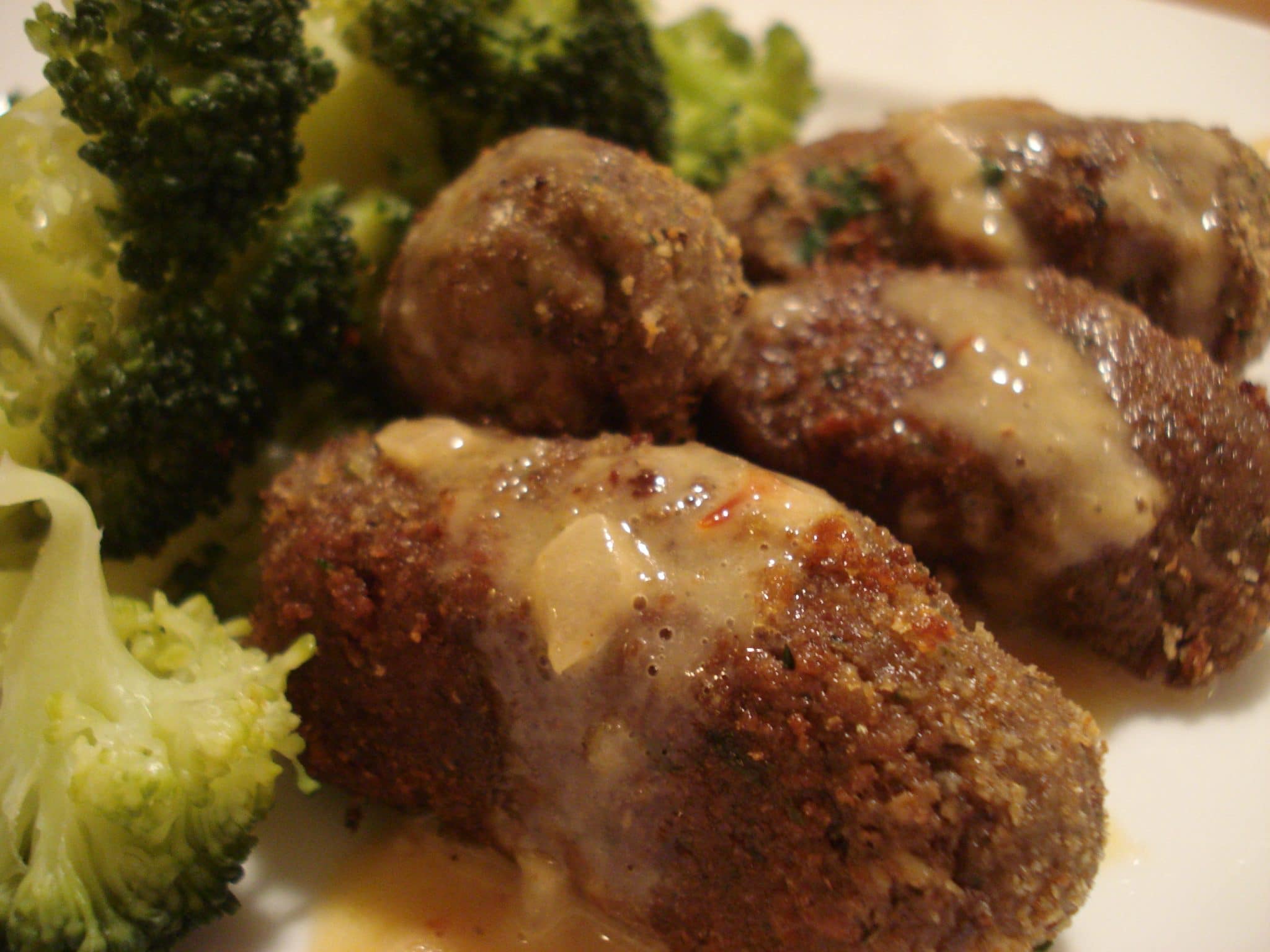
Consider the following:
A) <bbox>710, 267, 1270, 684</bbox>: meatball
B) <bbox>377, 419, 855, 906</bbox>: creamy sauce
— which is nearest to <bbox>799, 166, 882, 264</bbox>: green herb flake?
<bbox>710, 267, 1270, 684</bbox>: meatball

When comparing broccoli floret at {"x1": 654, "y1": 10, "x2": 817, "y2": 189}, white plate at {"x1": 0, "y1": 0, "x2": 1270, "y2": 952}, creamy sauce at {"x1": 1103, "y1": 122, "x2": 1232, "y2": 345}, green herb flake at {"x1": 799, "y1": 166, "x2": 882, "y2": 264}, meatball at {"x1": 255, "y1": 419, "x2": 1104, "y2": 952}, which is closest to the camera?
meatball at {"x1": 255, "y1": 419, "x2": 1104, "y2": 952}

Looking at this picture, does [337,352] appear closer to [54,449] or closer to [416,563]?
[54,449]

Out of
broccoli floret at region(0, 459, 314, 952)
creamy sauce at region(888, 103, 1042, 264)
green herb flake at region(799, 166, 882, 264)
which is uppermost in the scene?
creamy sauce at region(888, 103, 1042, 264)

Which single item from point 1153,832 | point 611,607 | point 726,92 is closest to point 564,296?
point 611,607

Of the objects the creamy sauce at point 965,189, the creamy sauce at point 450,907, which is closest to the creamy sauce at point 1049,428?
the creamy sauce at point 965,189

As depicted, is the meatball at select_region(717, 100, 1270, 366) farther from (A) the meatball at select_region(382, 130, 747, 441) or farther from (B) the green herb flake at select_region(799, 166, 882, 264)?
(A) the meatball at select_region(382, 130, 747, 441)

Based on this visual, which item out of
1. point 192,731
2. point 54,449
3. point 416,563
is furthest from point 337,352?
point 192,731

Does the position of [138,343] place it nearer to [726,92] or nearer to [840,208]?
[840,208]
